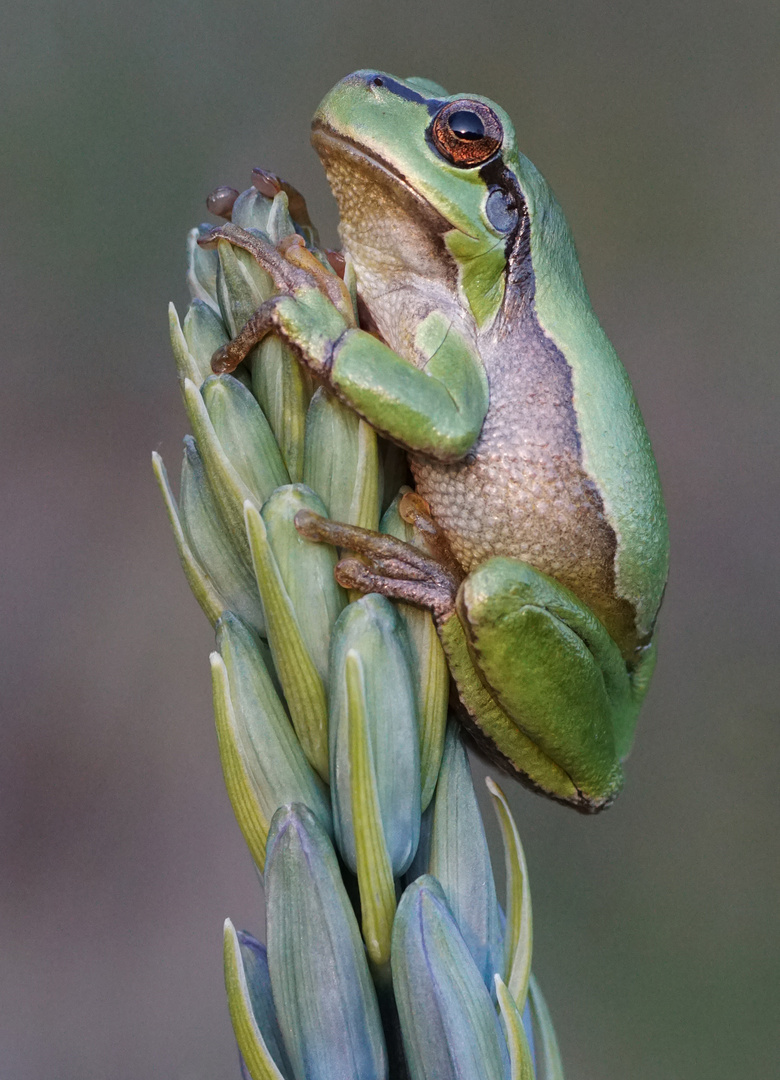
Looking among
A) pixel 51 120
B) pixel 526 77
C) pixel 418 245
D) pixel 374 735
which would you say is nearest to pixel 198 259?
pixel 418 245

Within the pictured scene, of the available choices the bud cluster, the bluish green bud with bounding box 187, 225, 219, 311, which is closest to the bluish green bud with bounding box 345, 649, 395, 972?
the bud cluster

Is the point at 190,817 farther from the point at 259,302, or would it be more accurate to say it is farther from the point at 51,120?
the point at 259,302

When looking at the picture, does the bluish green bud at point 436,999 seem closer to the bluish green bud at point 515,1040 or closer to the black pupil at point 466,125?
the bluish green bud at point 515,1040

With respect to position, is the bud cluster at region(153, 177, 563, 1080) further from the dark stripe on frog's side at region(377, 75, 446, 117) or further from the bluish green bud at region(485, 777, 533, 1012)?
the dark stripe on frog's side at region(377, 75, 446, 117)

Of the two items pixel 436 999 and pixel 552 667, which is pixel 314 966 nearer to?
pixel 436 999

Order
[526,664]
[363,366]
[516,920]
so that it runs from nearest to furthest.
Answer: [516,920]
[363,366]
[526,664]

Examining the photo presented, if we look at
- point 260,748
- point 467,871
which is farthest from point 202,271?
point 467,871
